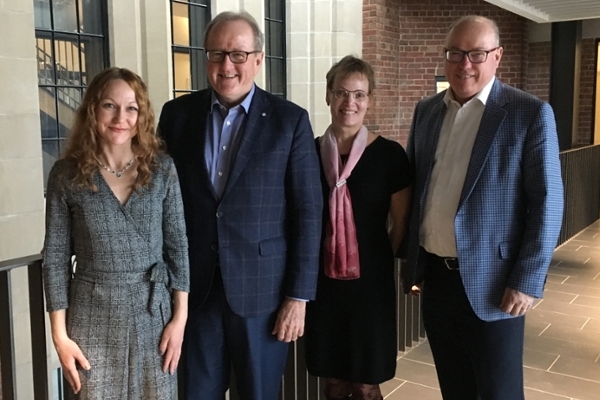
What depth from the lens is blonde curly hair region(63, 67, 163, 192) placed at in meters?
1.60

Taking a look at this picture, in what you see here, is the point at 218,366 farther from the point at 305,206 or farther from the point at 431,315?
the point at 431,315

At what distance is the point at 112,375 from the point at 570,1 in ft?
23.2

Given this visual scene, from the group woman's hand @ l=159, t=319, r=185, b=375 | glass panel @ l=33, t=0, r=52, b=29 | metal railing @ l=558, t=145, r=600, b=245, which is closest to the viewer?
woman's hand @ l=159, t=319, r=185, b=375

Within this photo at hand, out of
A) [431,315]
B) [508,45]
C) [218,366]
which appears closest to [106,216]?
Answer: [218,366]

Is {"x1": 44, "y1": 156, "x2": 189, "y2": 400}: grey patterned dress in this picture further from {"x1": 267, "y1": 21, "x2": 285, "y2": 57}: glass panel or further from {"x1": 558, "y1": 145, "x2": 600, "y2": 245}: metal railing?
{"x1": 267, "y1": 21, "x2": 285, "y2": 57}: glass panel

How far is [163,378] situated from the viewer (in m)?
1.72

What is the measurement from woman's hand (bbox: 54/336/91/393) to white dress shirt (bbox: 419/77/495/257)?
115cm

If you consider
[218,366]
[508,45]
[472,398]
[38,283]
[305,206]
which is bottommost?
[472,398]

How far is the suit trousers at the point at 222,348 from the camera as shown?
1.85 m

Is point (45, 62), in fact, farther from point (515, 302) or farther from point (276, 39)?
point (515, 302)

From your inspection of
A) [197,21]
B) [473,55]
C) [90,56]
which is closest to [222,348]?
[473,55]

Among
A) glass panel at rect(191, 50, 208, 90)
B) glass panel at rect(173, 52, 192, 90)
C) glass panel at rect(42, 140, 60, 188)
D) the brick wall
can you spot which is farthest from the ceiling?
glass panel at rect(42, 140, 60, 188)

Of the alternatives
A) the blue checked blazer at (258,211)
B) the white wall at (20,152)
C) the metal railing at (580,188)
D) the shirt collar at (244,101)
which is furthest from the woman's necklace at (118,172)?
the metal railing at (580,188)

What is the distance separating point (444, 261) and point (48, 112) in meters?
4.14
